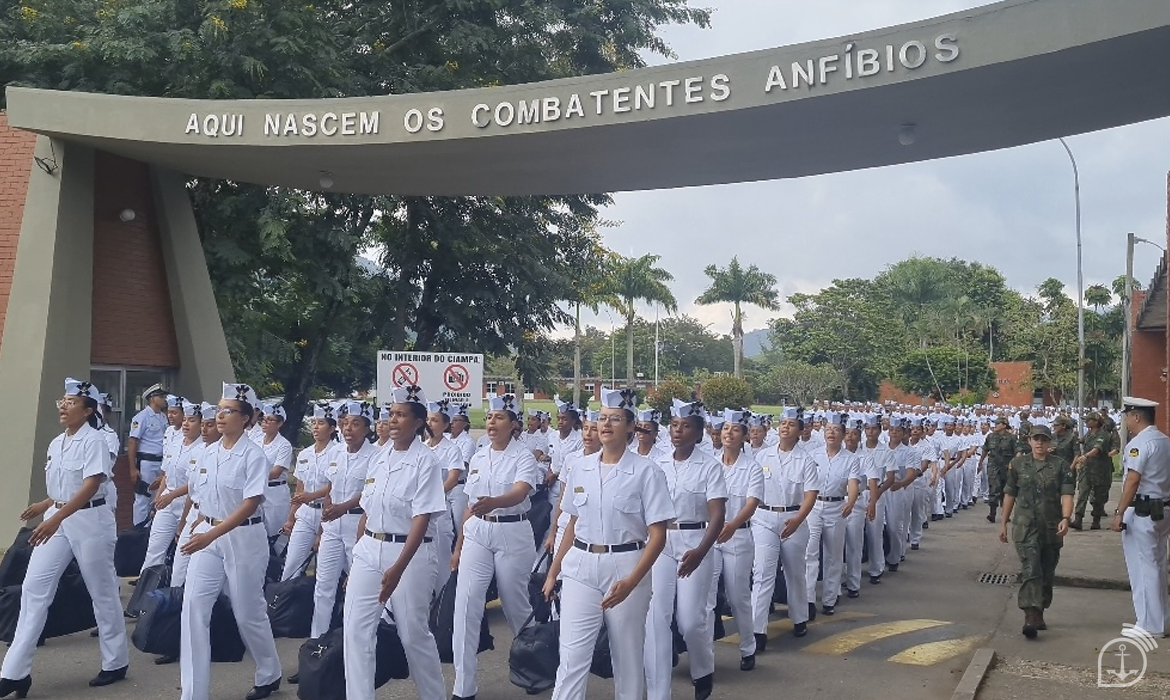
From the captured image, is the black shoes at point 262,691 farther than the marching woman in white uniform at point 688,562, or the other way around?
the black shoes at point 262,691

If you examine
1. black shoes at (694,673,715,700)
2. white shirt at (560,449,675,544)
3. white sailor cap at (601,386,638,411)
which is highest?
white sailor cap at (601,386,638,411)

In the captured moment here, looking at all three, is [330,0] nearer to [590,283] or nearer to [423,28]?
[423,28]

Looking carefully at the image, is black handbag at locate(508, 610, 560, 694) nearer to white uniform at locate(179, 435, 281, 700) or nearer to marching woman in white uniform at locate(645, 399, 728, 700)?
marching woman in white uniform at locate(645, 399, 728, 700)

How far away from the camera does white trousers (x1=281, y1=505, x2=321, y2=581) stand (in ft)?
32.2

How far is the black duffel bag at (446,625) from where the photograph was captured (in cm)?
800

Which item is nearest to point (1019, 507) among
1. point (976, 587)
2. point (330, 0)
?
point (976, 587)

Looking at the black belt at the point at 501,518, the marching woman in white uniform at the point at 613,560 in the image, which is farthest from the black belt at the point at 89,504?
the marching woman in white uniform at the point at 613,560

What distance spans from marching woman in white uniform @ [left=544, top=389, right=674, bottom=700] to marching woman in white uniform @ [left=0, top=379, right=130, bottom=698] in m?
3.69

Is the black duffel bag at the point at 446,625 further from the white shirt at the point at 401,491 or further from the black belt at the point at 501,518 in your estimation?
the white shirt at the point at 401,491

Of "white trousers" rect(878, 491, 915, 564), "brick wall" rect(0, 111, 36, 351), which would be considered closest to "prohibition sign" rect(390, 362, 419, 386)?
"brick wall" rect(0, 111, 36, 351)

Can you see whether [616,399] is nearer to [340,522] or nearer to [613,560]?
[613,560]

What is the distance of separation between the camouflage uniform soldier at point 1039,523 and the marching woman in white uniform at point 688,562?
347 cm

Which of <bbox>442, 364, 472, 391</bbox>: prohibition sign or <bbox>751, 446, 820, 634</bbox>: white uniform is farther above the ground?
<bbox>442, 364, 472, 391</bbox>: prohibition sign

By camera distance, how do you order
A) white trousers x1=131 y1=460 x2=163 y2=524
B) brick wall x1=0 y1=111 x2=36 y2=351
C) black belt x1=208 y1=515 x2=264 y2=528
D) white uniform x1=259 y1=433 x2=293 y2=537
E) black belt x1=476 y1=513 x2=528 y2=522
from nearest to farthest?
black belt x1=208 y1=515 x2=264 y2=528, black belt x1=476 y1=513 x2=528 y2=522, white uniform x1=259 y1=433 x2=293 y2=537, white trousers x1=131 y1=460 x2=163 y2=524, brick wall x1=0 y1=111 x2=36 y2=351
